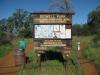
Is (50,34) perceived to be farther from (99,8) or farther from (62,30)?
(99,8)

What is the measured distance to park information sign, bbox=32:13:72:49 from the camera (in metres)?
13.9

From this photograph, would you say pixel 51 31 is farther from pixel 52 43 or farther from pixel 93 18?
pixel 93 18

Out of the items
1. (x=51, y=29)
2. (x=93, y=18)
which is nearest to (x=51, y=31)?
(x=51, y=29)

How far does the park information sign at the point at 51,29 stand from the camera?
1390 cm

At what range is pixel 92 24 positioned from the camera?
6075cm

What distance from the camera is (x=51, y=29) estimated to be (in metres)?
14.0

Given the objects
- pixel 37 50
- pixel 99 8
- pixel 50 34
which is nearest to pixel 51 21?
pixel 50 34

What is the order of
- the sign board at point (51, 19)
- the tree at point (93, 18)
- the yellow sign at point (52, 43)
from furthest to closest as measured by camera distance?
the tree at point (93, 18), the yellow sign at point (52, 43), the sign board at point (51, 19)

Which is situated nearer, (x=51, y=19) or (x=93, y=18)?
(x=51, y=19)

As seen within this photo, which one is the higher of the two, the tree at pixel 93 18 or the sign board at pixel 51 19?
the tree at pixel 93 18

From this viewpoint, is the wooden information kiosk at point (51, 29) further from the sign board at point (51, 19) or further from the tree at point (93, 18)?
the tree at point (93, 18)

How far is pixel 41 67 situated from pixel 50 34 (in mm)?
1969

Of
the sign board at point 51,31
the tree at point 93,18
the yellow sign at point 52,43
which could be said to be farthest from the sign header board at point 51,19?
the tree at point 93,18

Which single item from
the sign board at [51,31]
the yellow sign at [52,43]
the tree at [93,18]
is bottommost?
the yellow sign at [52,43]
